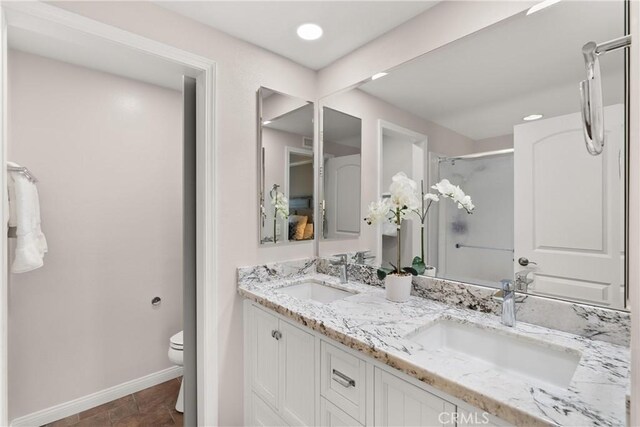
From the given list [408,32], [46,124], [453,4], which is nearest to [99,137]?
[46,124]

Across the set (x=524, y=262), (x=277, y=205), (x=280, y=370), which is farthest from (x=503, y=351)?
(x=277, y=205)

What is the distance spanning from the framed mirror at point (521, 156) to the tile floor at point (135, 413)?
1874 millimetres

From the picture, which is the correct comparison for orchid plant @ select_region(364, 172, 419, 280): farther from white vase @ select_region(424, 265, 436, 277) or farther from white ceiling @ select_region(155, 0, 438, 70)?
white ceiling @ select_region(155, 0, 438, 70)

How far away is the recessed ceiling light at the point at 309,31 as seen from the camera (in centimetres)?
168

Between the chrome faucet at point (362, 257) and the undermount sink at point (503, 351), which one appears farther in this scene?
the chrome faucet at point (362, 257)

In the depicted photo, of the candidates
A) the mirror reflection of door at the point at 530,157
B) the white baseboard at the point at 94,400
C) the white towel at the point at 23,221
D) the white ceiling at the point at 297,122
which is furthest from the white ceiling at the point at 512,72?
the white baseboard at the point at 94,400

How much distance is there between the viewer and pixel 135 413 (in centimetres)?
207

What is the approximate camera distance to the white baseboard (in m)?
1.92

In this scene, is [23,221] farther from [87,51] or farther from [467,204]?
[467,204]

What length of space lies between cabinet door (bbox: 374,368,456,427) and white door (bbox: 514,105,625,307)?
66cm

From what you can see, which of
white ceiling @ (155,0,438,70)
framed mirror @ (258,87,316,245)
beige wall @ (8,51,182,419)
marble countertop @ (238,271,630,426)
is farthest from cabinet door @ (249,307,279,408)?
white ceiling @ (155,0,438,70)

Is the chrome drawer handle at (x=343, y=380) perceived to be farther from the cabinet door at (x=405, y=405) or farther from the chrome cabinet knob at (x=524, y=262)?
the chrome cabinet knob at (x=524, y=262)

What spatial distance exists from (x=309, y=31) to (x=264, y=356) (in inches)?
70.3

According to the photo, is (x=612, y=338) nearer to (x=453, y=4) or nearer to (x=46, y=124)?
(x=453, y=4)
